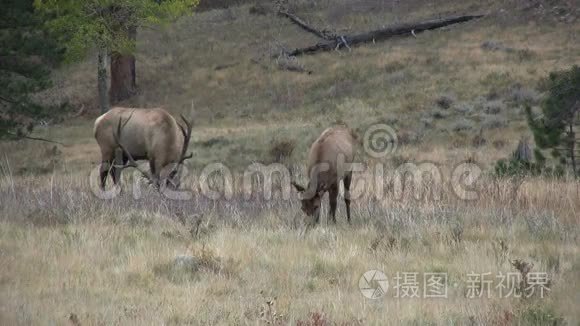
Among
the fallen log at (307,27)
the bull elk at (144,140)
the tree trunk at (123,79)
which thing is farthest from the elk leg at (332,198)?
the fallen log at (307,27)

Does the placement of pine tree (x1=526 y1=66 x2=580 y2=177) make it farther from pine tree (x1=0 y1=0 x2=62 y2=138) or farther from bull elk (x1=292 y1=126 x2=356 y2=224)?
pine tree (x1=0 y1=0 x2=62 y2=138)

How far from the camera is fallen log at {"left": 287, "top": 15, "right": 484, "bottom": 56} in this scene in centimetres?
3416

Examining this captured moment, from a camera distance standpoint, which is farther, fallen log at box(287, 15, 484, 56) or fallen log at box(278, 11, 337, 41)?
fallen log at box(278, 11, 337, 41)

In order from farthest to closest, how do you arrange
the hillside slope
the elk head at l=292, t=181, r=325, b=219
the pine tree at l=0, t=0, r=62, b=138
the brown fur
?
the hillside slope → the pine tree at l=0, t=0, r=62, b=138 → the brown fur → the elk head at l=292, t=181, r=325, b=219

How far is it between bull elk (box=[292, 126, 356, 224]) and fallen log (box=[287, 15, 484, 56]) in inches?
969

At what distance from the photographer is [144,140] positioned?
1174cm

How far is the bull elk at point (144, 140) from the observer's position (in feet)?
36.7

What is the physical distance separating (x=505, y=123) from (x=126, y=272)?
18.5 meters

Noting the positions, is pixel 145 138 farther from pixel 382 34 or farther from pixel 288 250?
pixel 382 34

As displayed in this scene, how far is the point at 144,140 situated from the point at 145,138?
0.07 meters

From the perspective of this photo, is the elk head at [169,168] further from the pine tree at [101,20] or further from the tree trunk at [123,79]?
the tree trunk at [123,79]

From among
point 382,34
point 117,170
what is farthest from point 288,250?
point 382,34

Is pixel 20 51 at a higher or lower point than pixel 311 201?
higher

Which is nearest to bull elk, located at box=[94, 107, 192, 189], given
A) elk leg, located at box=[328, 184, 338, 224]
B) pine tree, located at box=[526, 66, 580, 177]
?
elk leg, located at box=[328, 184, 338, 224]
